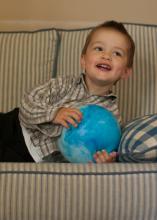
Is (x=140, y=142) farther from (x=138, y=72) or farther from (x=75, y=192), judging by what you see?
(x=138, y=72)

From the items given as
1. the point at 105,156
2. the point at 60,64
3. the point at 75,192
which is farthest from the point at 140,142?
the point at 60,64

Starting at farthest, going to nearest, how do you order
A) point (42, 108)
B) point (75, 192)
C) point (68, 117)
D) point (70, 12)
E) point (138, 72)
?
1. point (70, 12)
2. point (138, 72)
3. point (42, 108)
4. point (68, 117)
5. point (75, 192)

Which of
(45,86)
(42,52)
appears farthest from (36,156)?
(42,52)

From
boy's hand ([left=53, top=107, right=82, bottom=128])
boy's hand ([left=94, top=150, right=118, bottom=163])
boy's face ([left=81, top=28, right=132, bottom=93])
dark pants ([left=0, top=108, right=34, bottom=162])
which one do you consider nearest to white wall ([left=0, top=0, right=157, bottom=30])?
boy's face ([left=81, top=28, right=132, bottom=93])

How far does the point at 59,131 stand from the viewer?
1258 millimetres

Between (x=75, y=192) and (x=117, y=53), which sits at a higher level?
(x=117, y=53)

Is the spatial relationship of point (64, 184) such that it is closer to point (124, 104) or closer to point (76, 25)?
point (124, 104)

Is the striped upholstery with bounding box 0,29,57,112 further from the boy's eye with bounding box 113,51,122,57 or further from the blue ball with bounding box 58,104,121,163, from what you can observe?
the blue ball with bounding box 58,104,121,163

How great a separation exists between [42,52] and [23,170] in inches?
33.0

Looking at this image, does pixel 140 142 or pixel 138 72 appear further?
pixel 138 72

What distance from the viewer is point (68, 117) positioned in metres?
1.15

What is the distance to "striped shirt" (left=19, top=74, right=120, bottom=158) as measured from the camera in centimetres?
127

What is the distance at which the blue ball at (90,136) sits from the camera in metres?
1.11

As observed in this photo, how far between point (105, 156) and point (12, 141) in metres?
0.37
